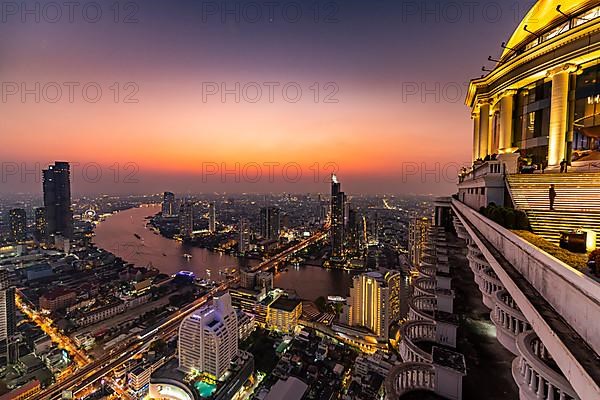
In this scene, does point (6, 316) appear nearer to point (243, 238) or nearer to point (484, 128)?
point (243, 238)

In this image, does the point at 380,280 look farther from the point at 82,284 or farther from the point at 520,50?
the point at 82,284

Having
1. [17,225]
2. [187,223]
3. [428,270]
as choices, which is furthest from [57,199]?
[428,270]

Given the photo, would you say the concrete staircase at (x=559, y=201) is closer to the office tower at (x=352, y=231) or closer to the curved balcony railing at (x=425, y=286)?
the curved balcony railing at (x=425, y=286)

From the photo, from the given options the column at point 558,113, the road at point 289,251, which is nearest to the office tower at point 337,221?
the road at point 289,251


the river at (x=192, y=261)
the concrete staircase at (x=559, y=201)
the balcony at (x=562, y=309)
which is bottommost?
the river at (x=192, y=261)

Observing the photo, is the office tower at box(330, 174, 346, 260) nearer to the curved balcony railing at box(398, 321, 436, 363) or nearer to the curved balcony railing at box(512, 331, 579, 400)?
the curved balcony railing at box(398, 321, 436, 363)

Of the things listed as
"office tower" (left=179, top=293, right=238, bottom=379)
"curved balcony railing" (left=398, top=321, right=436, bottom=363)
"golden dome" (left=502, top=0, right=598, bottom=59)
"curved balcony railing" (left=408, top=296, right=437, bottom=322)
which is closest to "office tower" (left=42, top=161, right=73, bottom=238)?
"office tower" (left=179, top=293, right=238, bottom=379)
